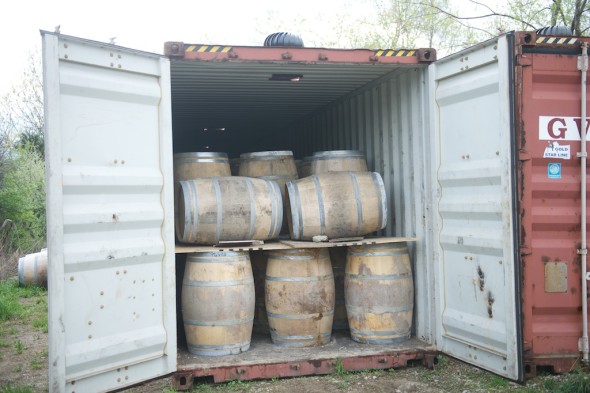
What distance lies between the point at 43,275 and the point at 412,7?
1649 cm

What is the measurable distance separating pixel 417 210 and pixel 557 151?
175 cm

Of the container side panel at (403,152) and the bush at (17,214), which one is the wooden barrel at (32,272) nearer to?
the bush at (17,214)

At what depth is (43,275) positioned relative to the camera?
12.7m

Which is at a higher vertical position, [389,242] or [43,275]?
[389,242]

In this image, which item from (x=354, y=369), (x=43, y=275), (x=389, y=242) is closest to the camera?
(x=354, y=369)

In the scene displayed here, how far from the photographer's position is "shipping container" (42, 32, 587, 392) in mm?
4980

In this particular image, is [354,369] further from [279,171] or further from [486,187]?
[279,171]

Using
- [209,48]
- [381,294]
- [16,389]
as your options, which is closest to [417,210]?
[381,294]

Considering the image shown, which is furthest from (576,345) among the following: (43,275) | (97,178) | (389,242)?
(43,275)

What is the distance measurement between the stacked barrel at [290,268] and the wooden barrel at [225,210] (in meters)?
0.01

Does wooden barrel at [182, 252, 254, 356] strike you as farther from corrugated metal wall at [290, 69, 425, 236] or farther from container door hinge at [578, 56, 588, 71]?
container door hinge at [578, 56, 588, 71]

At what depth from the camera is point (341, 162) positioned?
7508 mm

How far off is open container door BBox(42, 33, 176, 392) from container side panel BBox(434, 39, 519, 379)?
9.35ft

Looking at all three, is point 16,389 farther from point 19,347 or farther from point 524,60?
point 524,60
